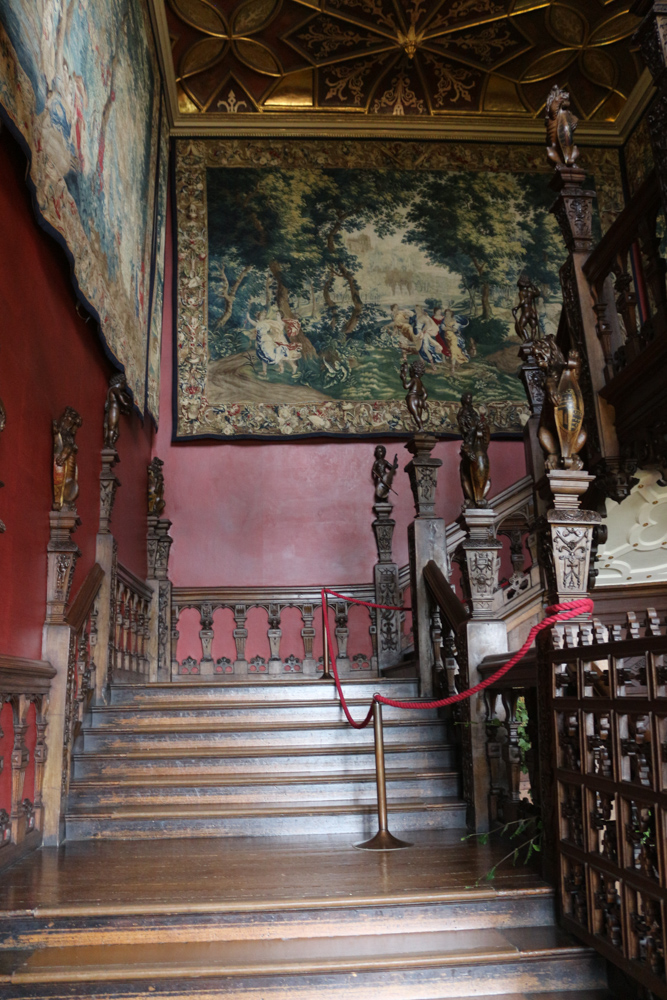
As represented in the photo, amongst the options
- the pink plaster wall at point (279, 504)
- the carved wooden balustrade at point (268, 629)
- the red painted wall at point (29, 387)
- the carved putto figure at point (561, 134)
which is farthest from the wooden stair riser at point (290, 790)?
the carved putto figure at point (561, 134)

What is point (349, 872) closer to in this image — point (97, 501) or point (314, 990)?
point (314, 990)

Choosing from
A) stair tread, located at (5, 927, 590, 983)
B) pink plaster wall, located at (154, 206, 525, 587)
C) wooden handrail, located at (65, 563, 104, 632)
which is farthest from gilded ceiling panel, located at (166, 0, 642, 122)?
stair tread, located at (5, 927, 590, 983)

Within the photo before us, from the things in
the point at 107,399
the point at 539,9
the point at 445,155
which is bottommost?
the point at 107,399

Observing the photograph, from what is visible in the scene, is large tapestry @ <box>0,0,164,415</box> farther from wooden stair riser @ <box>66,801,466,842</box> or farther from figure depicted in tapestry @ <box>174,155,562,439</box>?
wooden stair riser @ <box>66,801,466,842</box>

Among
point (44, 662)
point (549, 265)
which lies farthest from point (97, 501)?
point (549, 265)

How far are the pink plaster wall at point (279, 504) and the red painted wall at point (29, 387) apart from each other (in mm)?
3236

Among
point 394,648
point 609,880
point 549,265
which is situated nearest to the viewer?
point 609,880

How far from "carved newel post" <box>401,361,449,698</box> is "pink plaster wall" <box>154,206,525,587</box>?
267 centimetres

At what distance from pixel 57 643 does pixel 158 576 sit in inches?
136

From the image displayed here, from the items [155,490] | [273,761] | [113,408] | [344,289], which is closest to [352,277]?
[344,289]

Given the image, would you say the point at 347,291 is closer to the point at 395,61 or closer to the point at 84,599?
the point at 395,61

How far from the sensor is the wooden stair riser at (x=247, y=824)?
179 inches

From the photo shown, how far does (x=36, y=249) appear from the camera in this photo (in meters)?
4.80

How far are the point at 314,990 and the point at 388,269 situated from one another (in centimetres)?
833
